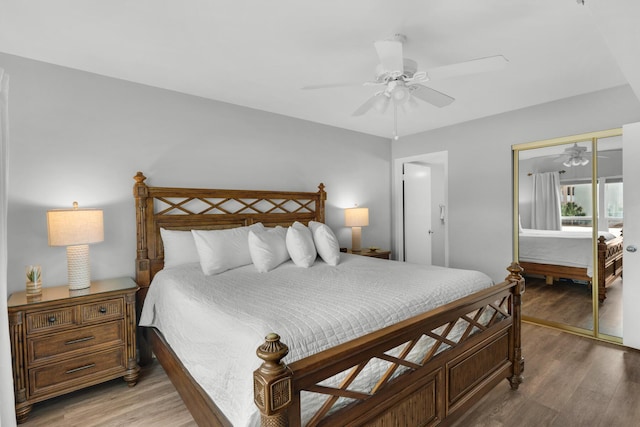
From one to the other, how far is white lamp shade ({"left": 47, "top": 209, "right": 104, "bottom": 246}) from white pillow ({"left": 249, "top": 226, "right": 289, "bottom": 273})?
47.5 inches

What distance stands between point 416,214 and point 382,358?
4039 mm

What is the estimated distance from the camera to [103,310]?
7.72ft

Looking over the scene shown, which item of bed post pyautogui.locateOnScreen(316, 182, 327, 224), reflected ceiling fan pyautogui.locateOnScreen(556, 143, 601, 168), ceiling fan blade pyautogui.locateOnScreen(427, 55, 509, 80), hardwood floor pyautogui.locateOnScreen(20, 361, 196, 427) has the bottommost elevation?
hardwood floor pyautogui.locateOnScreen(20, 361, 196, 427)

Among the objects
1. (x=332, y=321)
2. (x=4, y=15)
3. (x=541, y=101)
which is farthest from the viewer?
(x=541, y=101)

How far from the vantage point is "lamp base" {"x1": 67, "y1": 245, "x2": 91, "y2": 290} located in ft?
7.82

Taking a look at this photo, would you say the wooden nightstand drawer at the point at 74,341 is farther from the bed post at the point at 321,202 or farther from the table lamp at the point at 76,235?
the bed post at the point at 321,202

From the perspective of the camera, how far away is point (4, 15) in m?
1.94

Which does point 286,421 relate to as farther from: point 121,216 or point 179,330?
point 121,216

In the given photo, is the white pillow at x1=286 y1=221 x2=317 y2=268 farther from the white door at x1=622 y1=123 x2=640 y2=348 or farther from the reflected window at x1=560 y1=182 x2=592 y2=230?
the white door at x1=622 y1=123 x2=640 y2=348

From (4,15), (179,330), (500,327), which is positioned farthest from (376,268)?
(4,15)

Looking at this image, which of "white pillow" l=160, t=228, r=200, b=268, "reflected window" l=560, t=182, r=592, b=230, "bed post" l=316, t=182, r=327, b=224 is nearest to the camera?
"white pillow" l=160, t=228, r=200, b=268

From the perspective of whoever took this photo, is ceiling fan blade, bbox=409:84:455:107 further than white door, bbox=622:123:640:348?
No

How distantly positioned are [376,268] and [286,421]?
183 centimetres

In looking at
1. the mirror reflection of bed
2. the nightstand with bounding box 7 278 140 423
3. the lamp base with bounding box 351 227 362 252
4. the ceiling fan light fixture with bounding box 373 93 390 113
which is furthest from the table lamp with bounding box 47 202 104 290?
the mirror reflection of bed
